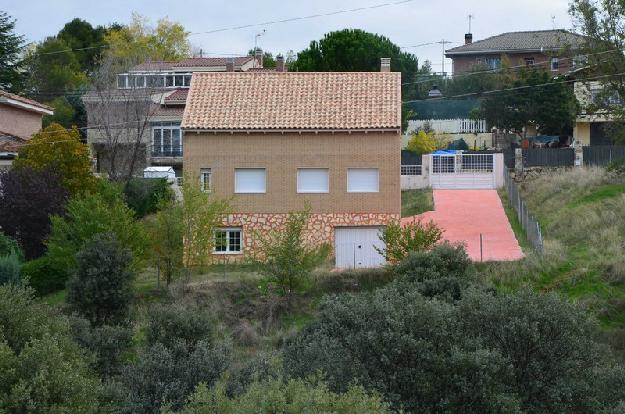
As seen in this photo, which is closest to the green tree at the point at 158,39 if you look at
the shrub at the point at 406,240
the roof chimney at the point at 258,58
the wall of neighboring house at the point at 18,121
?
the roof chimney at the point at 258,58

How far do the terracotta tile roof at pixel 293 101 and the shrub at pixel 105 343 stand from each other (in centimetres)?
1224

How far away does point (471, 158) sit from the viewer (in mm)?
55219

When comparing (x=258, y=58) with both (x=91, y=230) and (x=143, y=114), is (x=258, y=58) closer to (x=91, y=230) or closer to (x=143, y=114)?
(x=143, y=114)

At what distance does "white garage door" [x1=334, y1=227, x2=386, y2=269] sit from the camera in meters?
39.3

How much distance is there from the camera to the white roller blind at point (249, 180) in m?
41.5

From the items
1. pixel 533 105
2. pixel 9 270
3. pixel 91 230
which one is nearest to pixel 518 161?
pixel 533 105

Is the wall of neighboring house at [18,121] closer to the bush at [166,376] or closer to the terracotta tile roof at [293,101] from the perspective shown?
the terracotta tile roof at [293,101]

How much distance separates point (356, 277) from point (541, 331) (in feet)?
47.3

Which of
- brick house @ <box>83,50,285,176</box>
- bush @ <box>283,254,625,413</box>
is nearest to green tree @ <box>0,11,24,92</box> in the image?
brick house @ <box>83,50,285,176</box>

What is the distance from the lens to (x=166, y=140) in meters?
66.3

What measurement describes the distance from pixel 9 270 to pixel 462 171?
2589 cm

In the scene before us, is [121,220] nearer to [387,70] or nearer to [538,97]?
[387,70]

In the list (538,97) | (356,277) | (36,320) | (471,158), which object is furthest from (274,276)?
(538,97)

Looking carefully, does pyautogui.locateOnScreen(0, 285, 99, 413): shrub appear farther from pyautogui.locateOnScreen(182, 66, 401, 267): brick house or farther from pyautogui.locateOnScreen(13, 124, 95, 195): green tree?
pyautogui.locateOnScreen(13, 124, 95, 195): green tree
